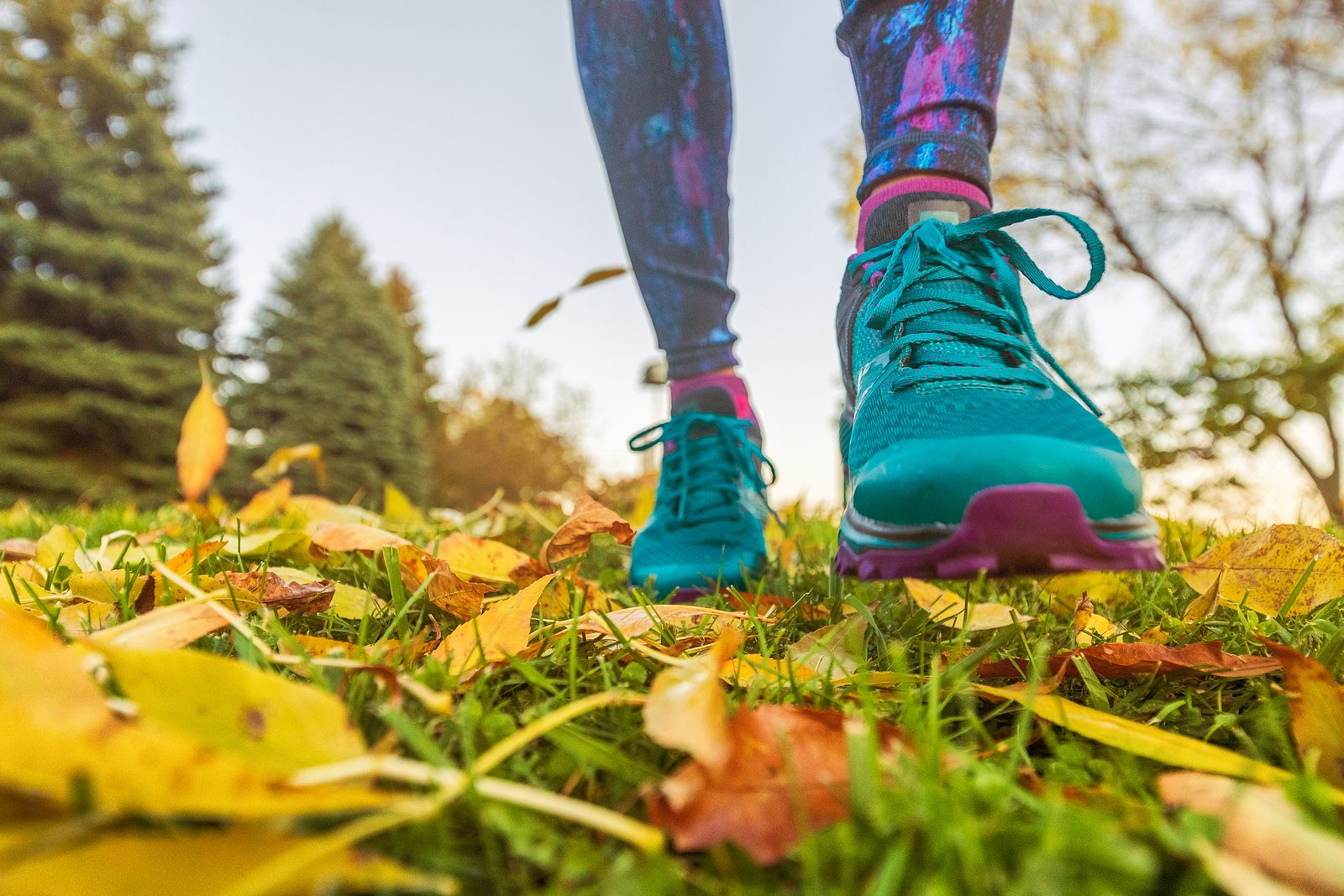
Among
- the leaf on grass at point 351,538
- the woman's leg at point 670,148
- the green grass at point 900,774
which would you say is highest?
the woman's leg at point 670,148

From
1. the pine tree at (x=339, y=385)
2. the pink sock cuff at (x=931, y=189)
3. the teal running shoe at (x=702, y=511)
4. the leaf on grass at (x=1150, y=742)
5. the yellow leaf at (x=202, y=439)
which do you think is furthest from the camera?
the pine tree at (x=339, y=385)

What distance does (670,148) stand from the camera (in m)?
1.36

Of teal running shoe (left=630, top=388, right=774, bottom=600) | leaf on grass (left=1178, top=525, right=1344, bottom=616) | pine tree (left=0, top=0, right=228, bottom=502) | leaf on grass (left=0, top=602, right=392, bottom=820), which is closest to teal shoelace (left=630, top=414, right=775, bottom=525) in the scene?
teal running shoe (left=630, top=388, right=774, bottom=600)

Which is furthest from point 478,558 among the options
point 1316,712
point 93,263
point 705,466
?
point 93,263

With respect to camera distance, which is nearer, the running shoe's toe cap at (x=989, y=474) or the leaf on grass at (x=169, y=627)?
the leaf on grass at (x=169, y=627)

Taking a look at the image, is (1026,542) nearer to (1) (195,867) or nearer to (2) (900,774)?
(2) (900,774)

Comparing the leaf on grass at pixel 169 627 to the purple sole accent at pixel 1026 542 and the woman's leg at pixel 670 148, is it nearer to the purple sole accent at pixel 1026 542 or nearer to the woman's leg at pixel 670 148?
the purple sole accent at pixel 1026 542

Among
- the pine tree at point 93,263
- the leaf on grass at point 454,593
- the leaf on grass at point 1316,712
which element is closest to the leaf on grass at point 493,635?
the leaf on grass at point 454,593

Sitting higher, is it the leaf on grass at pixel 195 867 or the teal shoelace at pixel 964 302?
the teal shoelace at pixel 964 302

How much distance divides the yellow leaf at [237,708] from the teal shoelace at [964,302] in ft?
2.20

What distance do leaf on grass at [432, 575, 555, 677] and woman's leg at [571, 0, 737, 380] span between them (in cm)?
83

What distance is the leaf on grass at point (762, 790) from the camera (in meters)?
0.38

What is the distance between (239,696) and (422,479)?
17.7 meters

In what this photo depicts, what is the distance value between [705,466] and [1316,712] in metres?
0.86
